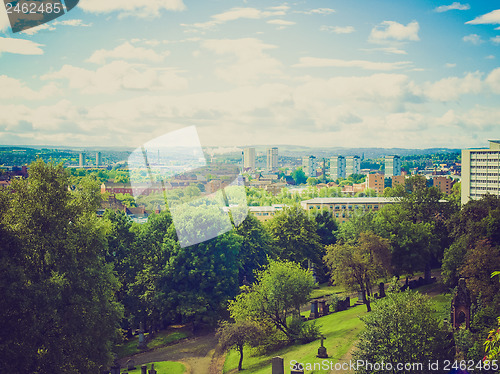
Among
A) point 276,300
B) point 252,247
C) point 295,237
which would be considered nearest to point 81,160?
point 295,237

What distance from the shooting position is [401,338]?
1567 centimetres

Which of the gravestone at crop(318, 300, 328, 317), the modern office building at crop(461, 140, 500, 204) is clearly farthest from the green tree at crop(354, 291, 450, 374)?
the modern office building at crop(461, 140, 500, 204)

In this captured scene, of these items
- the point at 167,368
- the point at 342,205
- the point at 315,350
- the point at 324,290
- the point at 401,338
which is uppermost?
the point at 401,338

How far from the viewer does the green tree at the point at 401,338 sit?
15.6 meters

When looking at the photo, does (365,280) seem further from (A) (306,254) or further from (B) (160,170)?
(B) (160,170)

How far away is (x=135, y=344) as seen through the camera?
28141 mm

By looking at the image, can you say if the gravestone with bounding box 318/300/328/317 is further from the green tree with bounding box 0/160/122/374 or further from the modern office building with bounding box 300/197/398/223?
the modern office building with bounding box 300/197/398/223

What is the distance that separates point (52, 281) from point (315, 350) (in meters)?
11.7

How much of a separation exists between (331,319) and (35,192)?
1788 cm

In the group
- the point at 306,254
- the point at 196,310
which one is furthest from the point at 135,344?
the point at 306,254

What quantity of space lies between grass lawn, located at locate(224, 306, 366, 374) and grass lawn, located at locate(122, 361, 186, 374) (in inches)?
86.7

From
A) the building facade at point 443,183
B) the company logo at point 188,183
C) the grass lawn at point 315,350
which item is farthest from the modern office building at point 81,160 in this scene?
the building facade at point 443,183

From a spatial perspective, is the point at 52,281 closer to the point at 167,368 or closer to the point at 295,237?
the point at 167,368

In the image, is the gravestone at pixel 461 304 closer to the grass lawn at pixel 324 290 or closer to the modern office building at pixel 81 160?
the grass lawn at pixel 324 290
